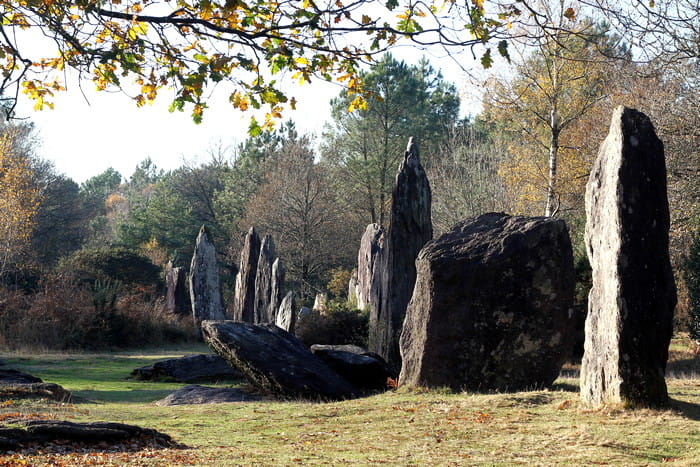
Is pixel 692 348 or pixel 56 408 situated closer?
pixel 56 408

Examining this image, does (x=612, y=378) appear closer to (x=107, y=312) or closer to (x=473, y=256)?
(x=473, y=256)

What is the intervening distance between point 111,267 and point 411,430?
958 inches

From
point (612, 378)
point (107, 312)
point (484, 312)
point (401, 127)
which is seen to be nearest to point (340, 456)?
point (612, 378)

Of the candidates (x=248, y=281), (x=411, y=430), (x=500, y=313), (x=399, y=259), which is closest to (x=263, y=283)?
(x=248, y=281)

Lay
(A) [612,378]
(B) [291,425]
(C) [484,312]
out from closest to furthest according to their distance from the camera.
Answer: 1. (A) [612,378]
2. (B) [291,425]
3. (C) [484,312]

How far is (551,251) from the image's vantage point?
986cm

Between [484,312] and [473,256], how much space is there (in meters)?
0.79

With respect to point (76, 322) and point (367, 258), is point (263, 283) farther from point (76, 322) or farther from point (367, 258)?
point (76, 322)

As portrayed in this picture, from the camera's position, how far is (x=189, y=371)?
1403 cm

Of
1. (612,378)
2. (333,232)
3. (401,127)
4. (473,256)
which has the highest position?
(401,127)

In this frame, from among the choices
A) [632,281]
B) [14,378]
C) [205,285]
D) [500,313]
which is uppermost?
[205,285]

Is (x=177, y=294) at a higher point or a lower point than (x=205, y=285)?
lower

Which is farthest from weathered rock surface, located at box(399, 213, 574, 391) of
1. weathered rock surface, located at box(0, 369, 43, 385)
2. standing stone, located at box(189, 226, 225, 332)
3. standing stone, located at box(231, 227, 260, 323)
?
standing stone, located at box(189, 226, 225, 332)

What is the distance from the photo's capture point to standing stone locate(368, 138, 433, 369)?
14.5 metres
